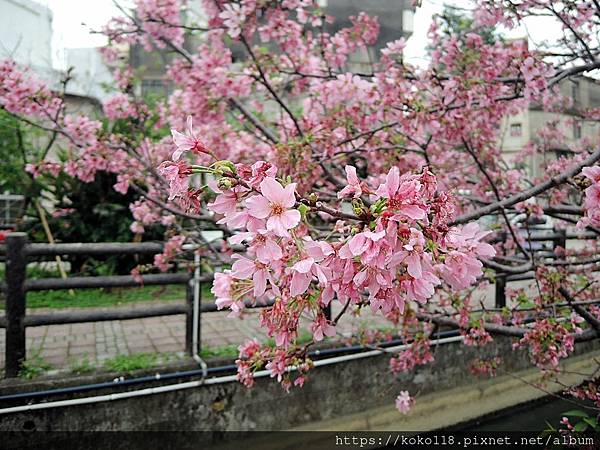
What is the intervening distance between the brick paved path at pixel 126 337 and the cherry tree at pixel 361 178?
3.06 feet

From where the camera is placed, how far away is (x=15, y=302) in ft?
10.0

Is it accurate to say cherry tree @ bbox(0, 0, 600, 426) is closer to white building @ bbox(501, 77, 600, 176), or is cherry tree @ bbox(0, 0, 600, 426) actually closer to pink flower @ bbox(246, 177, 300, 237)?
pink flower @ bbox(246, 177, 300, 237)

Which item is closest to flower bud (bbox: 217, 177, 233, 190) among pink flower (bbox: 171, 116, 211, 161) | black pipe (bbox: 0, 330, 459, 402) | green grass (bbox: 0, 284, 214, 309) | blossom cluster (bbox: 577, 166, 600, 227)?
pink flower (bbox: 171, 116, 211, 161)

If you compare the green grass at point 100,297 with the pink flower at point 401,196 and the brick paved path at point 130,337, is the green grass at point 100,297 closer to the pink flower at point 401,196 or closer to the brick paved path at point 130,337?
the brick paved path at point 130,337

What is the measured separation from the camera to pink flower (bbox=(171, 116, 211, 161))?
1.02m

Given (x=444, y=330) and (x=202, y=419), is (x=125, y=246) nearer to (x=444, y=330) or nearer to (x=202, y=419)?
(x=202, y=419)

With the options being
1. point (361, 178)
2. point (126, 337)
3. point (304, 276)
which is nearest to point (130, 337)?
point (126, 337)

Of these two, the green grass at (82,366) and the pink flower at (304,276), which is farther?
the green grass at (82,366)

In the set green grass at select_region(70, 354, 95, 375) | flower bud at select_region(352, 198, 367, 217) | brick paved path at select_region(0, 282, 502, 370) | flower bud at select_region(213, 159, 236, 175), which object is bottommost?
brick paved path at select_region(0, 282, 502, 370)

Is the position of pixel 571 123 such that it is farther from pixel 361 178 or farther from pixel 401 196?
pixel 401 196

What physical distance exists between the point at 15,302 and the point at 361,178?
8.53 ft

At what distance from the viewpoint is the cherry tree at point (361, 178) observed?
3.15ft

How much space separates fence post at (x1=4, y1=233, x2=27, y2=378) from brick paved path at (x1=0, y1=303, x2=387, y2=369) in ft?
0.91

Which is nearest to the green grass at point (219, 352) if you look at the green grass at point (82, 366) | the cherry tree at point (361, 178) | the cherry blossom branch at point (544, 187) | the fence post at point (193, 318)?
the fence post at point (193, 318)
